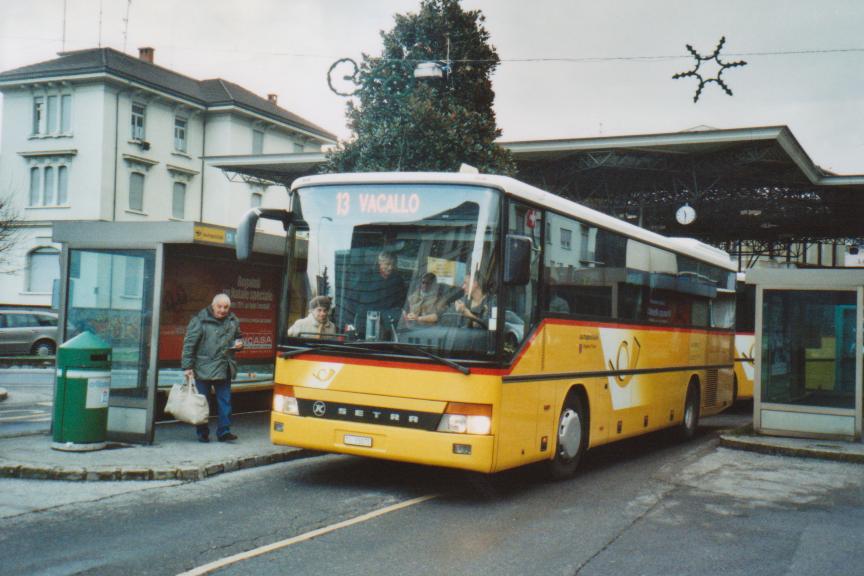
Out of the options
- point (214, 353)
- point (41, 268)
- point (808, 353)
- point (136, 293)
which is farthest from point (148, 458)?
point (41, 268)

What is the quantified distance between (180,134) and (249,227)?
4192cm

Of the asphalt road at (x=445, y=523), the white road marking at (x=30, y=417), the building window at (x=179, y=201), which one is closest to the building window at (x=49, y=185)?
the building window at (x=179, y=201)

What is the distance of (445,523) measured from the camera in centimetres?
753

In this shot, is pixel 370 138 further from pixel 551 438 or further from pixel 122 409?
pixel 551 438

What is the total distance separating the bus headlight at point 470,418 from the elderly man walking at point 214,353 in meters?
3.89

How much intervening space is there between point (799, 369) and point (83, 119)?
125ft

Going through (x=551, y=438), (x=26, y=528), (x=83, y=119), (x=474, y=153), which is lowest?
(x=26, y=528)

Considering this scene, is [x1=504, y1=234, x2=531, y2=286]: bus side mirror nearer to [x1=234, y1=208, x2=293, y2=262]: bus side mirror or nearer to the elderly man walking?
[x1=234, y1=208, x2=293, y2=262]: bus side mirror

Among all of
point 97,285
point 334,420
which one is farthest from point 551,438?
point 97,285

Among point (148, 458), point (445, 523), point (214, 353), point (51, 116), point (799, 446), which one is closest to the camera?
point (445, 523)

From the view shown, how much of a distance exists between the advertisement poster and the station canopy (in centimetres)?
1639

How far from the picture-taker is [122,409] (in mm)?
10797

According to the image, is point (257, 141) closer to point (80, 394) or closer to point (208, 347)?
point (208, 347)

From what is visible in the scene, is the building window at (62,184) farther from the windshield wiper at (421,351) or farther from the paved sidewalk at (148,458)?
the windshield wiper at (421,351)
